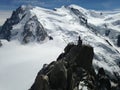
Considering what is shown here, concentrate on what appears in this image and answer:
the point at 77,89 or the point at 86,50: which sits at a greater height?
the point at 86,50

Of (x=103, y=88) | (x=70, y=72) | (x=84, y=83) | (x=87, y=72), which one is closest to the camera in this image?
(x=70, y=72)

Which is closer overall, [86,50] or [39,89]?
[39,89]

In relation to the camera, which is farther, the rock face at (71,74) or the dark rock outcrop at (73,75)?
the dark rock outcrop at (73,75)

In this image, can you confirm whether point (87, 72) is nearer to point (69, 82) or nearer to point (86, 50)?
point (86, 50)

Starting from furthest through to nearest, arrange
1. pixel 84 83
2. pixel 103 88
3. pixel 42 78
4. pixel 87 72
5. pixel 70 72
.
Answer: pixel 103 88 < pixel 87 72 < pixel 84 83 < pixel 70 72 < pixel 42 78

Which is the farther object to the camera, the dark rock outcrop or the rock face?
the dark rock outcrop

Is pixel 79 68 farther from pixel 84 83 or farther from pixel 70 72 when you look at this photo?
pixel 70 72

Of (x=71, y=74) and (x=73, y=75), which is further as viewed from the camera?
(x=73, y=75)

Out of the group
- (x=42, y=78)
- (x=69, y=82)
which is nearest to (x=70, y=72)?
(x=69, y=82)

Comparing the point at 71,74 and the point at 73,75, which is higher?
the point at 71,74
